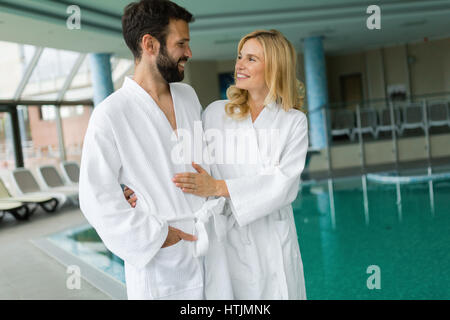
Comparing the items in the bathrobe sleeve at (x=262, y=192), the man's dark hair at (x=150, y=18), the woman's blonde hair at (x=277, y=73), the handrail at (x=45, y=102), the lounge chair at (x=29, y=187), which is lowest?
the lounge chair at (x=29, y=187)

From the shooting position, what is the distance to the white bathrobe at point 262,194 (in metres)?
1.47

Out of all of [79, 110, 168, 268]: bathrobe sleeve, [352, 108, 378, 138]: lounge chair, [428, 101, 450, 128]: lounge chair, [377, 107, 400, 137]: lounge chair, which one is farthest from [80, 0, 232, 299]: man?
[428, 101, 450, 128]: lounge chair

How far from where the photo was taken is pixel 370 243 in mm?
4523

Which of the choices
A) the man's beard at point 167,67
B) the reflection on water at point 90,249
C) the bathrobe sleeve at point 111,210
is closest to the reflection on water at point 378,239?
the reflection on water at point 90,249

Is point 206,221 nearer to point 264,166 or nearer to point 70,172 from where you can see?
point 264,166

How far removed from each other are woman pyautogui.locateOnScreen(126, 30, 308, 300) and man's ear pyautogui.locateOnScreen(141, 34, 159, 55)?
1.11 ft

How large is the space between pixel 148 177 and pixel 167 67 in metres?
0.36

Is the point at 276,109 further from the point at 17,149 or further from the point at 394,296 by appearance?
the point at 17,149

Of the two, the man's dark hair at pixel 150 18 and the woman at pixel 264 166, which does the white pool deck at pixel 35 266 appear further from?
the man's dark hair at pixel 150 18

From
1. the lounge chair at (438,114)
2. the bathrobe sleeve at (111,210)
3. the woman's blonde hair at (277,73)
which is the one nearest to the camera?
the bathrobe sleeve at (111,210)

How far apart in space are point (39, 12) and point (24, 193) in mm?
3411

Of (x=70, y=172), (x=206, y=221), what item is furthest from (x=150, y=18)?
(x=70, y=172)

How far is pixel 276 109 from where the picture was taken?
1.63 m

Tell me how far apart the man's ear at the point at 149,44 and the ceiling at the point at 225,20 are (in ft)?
19.0
